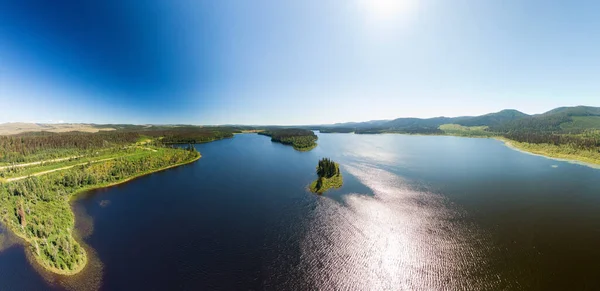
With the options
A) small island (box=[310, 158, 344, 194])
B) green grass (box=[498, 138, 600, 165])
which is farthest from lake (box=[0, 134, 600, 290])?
green grass (box=[498, 138, 600, 165])

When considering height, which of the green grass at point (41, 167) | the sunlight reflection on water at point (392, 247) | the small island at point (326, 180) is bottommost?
the sunlight reflection on water at point (392, 247)

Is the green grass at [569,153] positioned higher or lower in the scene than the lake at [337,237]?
higher

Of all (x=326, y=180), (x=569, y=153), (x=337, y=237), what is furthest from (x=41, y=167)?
(x=569, y=153)

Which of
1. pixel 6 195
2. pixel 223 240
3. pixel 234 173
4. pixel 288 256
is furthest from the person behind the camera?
pixel 234 173

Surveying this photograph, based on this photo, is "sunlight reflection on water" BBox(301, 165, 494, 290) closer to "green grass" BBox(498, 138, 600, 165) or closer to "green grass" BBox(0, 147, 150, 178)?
"green grass" BBox(0, 147, 150, 178)

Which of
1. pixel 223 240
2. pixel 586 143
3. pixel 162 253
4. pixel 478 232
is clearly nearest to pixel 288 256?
pixel 223 240

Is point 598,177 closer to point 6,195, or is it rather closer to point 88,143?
point 6,195

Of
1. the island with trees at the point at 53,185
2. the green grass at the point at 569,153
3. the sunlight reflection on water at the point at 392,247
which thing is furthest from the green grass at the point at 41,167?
the green grass at the point at 569,153

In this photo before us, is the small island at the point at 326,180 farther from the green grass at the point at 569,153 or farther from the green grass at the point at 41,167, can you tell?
the green grass at the point at 569,153
